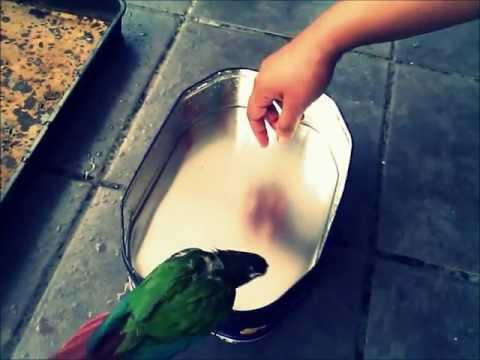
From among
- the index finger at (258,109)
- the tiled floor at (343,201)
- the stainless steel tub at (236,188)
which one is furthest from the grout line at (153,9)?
the index finger at (258,109)

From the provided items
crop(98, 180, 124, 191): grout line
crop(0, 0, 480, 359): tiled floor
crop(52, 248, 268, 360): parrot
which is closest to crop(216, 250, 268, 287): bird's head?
crop(52, 248, 268, 360): parrot

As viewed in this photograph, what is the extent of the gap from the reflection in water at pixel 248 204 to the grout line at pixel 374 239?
6 cm

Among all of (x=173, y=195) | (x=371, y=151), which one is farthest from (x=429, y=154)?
(x=173, y=195)

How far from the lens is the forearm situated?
0.44m

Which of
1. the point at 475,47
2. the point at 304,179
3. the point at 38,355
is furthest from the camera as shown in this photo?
the point at 475,47

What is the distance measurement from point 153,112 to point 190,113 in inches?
3.3

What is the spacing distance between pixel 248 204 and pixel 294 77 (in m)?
0.21

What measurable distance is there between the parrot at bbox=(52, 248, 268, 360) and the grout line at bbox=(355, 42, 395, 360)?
18 centimetres

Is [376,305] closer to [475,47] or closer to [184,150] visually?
[184,150]

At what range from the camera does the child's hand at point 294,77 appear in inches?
18.7

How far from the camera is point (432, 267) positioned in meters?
0.64

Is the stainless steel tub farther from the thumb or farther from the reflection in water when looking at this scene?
the thumb

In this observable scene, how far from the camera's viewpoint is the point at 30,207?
66 centimetres

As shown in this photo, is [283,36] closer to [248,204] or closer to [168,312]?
[248,204]
